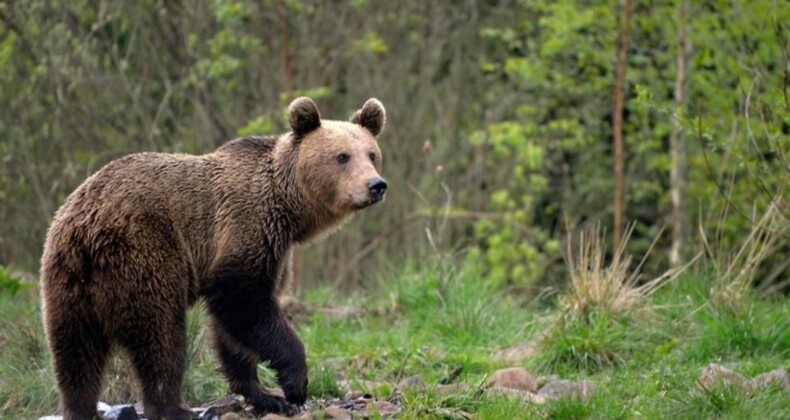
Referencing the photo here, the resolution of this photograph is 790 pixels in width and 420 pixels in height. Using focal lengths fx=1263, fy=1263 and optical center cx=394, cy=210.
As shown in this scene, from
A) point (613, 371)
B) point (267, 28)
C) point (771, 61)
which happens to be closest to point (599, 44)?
point (771, 61)

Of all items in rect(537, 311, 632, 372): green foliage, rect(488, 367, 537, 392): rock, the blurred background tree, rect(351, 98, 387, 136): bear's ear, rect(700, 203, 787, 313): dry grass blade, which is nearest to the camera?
rect(488, 367, 537, 392): rock

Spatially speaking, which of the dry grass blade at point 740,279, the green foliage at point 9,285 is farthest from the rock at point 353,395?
the green foliage at point 9,285

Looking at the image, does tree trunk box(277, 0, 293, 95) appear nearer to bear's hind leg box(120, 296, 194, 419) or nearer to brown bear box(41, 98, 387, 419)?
brown bear box(41, 98, 387, 419)

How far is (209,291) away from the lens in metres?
7.15

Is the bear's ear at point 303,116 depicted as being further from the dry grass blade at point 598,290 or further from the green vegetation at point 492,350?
the dry grass blade at point 598,290

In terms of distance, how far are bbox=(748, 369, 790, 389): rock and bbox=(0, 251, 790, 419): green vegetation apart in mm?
113

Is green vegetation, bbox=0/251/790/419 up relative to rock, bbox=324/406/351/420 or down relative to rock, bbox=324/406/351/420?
down

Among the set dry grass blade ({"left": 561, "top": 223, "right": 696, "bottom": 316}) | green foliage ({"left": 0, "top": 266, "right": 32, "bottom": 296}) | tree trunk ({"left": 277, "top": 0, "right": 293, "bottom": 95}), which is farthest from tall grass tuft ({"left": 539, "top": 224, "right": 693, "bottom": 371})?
tree trunk ({"left": 277, "top": 0, "right": 293, "bottom": 95})

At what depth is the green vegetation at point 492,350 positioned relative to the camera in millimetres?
6629

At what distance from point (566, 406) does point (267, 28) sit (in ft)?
36.7

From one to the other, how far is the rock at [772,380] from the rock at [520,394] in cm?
115

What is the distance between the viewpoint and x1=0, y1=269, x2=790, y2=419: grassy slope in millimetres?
6613

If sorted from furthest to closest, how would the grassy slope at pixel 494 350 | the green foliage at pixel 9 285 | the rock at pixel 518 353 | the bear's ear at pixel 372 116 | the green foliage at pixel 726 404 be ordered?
1. the green foliage at pixel 9 285
2. the rock at pixel 518 353
3. the bear's ear at pixel 372 116
4. the grassy slope at pixel 494 350
5. the green foliage at pixel 726 404

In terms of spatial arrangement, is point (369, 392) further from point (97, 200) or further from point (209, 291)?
point (97, 200)
